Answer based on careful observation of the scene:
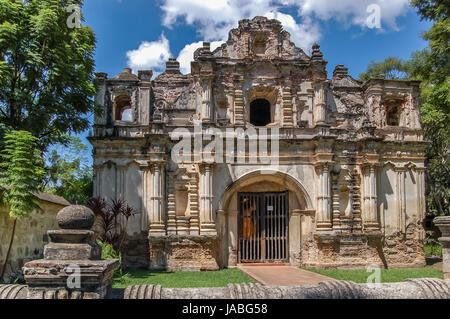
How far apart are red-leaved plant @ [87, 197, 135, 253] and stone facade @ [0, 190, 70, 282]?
130 centimetres

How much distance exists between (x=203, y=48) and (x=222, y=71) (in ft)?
3.94

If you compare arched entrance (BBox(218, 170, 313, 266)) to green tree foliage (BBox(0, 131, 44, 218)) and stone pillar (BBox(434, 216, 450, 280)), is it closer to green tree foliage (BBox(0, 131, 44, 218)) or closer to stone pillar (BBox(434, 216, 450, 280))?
green tree foliage (BBox(0, 131, 44, 218))

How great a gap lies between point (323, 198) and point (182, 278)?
6.32 m

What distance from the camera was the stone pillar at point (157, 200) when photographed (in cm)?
1465

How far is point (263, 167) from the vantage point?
15438 mm

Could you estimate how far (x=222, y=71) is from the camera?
632 inches

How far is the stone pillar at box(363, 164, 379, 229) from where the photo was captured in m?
15.5

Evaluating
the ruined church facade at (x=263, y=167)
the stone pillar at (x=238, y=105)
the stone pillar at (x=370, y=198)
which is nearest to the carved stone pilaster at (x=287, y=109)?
the ruined church facade at (x=263, y=167)

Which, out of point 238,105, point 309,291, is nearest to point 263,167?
point 238,105

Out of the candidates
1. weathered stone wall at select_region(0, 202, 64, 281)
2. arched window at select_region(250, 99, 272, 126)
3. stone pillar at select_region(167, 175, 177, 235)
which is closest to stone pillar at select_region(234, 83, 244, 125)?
arched window at select_region(250, 99, 272, 126)

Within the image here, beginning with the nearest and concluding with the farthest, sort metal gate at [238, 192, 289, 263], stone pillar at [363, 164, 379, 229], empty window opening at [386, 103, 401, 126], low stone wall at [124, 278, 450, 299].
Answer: low stone wall at [124, 278, 450, 299] < stone pillar at [363, 164, 379, 229] < metal gate at [238, 192, 289, 263] < empty window opening at [386, 103, 401, 126]

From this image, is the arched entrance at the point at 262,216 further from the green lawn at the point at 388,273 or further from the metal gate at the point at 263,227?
the green lawn at the point at 388,273

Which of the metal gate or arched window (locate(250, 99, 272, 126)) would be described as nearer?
the metal gate
